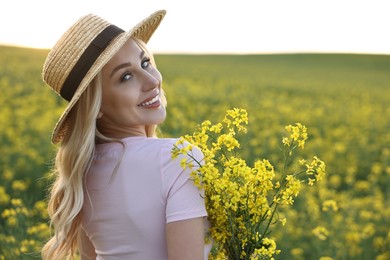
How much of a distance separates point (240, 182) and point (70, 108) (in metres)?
0.60

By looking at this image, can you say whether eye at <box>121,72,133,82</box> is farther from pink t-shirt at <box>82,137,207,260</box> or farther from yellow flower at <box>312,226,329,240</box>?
yellow flower at <box>312,226,329,240</box>

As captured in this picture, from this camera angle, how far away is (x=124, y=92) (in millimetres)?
2119

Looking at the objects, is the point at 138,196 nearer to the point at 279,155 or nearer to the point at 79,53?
the point at 79,53

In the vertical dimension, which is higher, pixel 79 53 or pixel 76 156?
pixel 79 53

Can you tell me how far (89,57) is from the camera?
217cm

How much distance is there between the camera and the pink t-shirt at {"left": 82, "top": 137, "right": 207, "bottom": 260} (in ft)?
6.09

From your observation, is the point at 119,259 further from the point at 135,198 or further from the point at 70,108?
the point at 70,108

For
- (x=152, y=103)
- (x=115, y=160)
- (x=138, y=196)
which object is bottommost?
(x=138, y=196)

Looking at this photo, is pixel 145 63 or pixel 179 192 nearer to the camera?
pixel 179 192

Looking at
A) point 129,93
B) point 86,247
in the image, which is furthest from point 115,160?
point 86,247

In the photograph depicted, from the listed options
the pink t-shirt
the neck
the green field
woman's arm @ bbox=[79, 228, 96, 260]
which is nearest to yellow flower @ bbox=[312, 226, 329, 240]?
the green field

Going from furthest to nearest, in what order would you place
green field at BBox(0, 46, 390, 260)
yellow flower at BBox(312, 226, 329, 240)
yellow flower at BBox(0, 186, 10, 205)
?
yellow flower at BBox(0, 186, 10, 205) < green field at BBox(0, 46, 390, 260) < yellow flower at BBox(312, 226, 329, 240)

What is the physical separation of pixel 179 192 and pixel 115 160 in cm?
26

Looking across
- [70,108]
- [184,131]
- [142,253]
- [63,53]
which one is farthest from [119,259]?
[184,131]
